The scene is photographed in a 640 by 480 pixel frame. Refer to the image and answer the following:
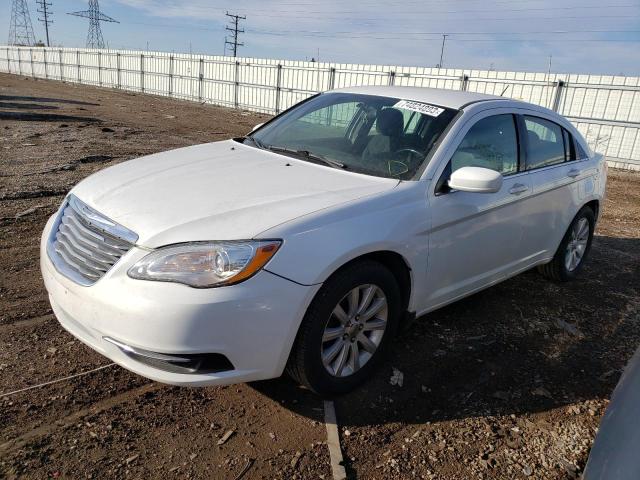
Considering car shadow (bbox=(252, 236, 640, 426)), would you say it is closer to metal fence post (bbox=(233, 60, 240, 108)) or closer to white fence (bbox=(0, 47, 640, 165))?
white fence (bbox=(0, 47, 640, 165))

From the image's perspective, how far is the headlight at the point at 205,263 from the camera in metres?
2.28

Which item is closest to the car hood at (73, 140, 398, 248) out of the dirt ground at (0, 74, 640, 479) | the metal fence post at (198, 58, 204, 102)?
the dirt ground at (0, 74, 640, 479)

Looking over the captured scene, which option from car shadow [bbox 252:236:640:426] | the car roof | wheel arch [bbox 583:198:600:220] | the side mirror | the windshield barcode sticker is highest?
the car roof

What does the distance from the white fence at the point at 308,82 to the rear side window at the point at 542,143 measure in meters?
2.23

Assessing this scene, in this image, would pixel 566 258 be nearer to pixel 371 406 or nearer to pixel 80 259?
pixel 371 406

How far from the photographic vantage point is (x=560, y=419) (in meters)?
2.92

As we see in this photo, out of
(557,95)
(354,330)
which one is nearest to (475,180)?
(354,330)

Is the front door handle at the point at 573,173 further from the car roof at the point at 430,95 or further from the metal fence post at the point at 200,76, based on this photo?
the metal fence post at the point at 200,76

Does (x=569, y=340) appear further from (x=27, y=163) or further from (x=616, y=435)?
(x=27, y=163)

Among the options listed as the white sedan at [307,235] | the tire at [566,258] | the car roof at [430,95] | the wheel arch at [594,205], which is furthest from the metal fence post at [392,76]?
the car roof at [430,95]

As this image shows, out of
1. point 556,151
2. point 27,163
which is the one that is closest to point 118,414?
point 556,151

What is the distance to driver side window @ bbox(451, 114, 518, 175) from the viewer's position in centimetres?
339

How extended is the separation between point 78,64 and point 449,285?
41.3 m

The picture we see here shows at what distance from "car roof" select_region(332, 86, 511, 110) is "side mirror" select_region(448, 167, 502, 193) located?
2.28ft
